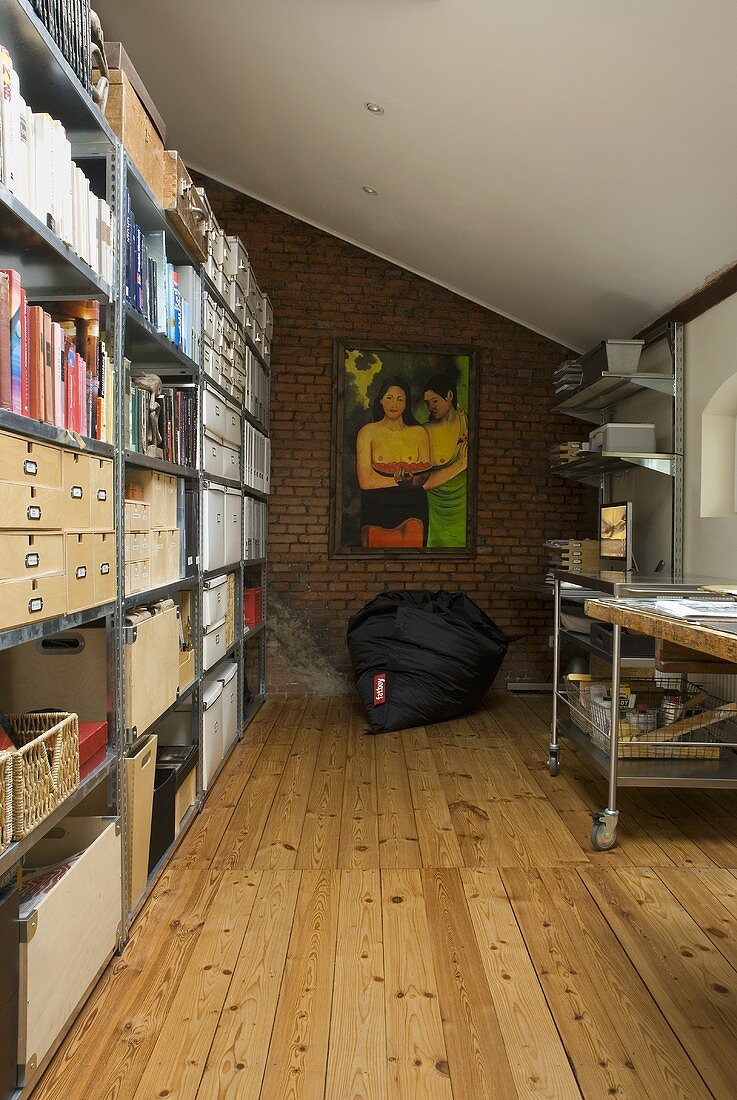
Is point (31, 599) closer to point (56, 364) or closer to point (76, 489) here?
point (76, 489)

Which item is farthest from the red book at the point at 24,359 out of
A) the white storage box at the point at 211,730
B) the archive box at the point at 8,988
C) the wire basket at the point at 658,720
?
the wire basket at the point at 658,720

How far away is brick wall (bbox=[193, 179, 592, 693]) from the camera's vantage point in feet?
17.2

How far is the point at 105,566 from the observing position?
1902 millimetres

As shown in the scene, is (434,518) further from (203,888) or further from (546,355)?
(203,888)

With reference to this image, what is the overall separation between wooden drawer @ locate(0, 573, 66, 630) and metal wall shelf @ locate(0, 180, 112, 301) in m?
0.69

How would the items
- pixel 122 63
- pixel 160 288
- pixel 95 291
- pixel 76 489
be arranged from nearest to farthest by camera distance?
pixel 76 489 → pixel 95 291 → pixel 122 63 → pixel 160 288

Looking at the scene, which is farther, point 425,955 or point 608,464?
point 608,464

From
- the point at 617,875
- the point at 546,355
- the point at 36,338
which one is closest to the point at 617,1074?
the point at 617,875

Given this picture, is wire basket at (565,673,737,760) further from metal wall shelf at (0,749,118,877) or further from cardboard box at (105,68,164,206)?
cardboard box at (105,68,164,206)

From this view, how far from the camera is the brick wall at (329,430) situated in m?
5.25

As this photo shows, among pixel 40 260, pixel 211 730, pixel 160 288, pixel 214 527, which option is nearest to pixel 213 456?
pixel 214 527

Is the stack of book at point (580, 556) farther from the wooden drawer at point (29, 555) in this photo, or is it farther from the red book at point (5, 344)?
the red book at point (5, 344)

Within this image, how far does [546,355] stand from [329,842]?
12.7ft

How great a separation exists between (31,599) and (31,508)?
0.58 ft
